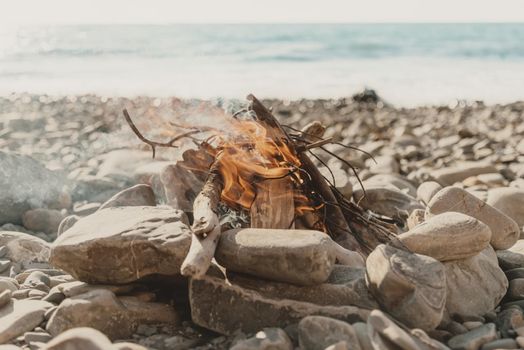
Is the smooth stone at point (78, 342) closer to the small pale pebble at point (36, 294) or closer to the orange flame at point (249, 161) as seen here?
the small pale pebble at point (36, 294)

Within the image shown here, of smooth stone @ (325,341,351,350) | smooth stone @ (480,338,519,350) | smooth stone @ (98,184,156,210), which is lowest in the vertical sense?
smooth stone @ (480,338,519,350)

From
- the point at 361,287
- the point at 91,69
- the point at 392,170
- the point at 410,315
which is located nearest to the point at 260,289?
the point at 361,287

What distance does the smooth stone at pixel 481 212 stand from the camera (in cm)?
368

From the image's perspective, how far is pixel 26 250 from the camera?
157 inches

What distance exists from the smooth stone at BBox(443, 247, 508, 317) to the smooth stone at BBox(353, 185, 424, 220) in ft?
3.74

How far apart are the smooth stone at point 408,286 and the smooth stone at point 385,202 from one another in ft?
5.28

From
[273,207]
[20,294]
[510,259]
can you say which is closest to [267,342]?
[273,207]

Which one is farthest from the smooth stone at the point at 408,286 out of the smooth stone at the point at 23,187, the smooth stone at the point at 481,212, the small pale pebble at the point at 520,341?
the smooth stone at the point at 23,187

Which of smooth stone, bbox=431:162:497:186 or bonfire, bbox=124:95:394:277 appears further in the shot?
smooth stone, bbox=431:162:497:186

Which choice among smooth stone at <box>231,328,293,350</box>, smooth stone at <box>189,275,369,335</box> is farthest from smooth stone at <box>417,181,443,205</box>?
smooth stone at <box>231,328,293,350</box>

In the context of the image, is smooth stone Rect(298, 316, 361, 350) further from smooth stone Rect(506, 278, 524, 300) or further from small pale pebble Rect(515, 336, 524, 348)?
smooth stone Rect(506, 278, 524, 300)

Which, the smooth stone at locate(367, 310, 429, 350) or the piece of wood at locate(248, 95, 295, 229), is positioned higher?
the piece of wood at locate(248, 95, 295, 229)

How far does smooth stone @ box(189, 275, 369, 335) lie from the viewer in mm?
2621

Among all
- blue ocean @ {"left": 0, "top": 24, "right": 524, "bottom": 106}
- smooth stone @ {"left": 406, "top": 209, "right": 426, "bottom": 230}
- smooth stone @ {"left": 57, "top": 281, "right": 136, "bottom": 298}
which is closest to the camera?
smooth stone @ {"left": 57, "top": 281, "right": 136, "bottom": 298}
